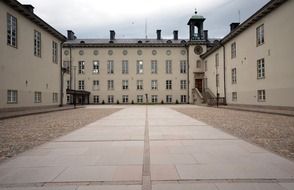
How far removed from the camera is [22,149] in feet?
22.9

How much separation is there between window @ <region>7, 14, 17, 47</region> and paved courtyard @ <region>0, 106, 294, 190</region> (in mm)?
17138

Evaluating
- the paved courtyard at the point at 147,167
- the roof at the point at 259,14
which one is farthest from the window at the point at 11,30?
the roof at the point at 259,14

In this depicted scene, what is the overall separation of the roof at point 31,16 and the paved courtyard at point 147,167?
58.4ft

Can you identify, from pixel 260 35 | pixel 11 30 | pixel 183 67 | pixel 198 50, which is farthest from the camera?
pixel 183 67

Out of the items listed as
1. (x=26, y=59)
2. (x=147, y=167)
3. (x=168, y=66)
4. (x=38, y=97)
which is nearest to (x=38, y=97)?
(x=38, y=97)

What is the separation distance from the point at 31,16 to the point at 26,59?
13.5ft

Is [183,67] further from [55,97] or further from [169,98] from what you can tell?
[55,97]

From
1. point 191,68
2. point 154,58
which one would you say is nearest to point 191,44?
point 191,68

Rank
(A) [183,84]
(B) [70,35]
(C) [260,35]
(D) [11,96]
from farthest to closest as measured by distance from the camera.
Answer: (B) [70,35]
(A) [183,84]
(C) [260,35]
(D) [11,96]

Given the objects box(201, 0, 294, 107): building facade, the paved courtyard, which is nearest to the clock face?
box(201, 0, 294, 107): building facade

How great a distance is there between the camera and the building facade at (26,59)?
2034cm

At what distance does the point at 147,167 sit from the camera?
5.07 metres

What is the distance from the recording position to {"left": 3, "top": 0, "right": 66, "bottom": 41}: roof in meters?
20.9

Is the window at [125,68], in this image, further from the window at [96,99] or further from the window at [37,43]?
the window at [37,43]
